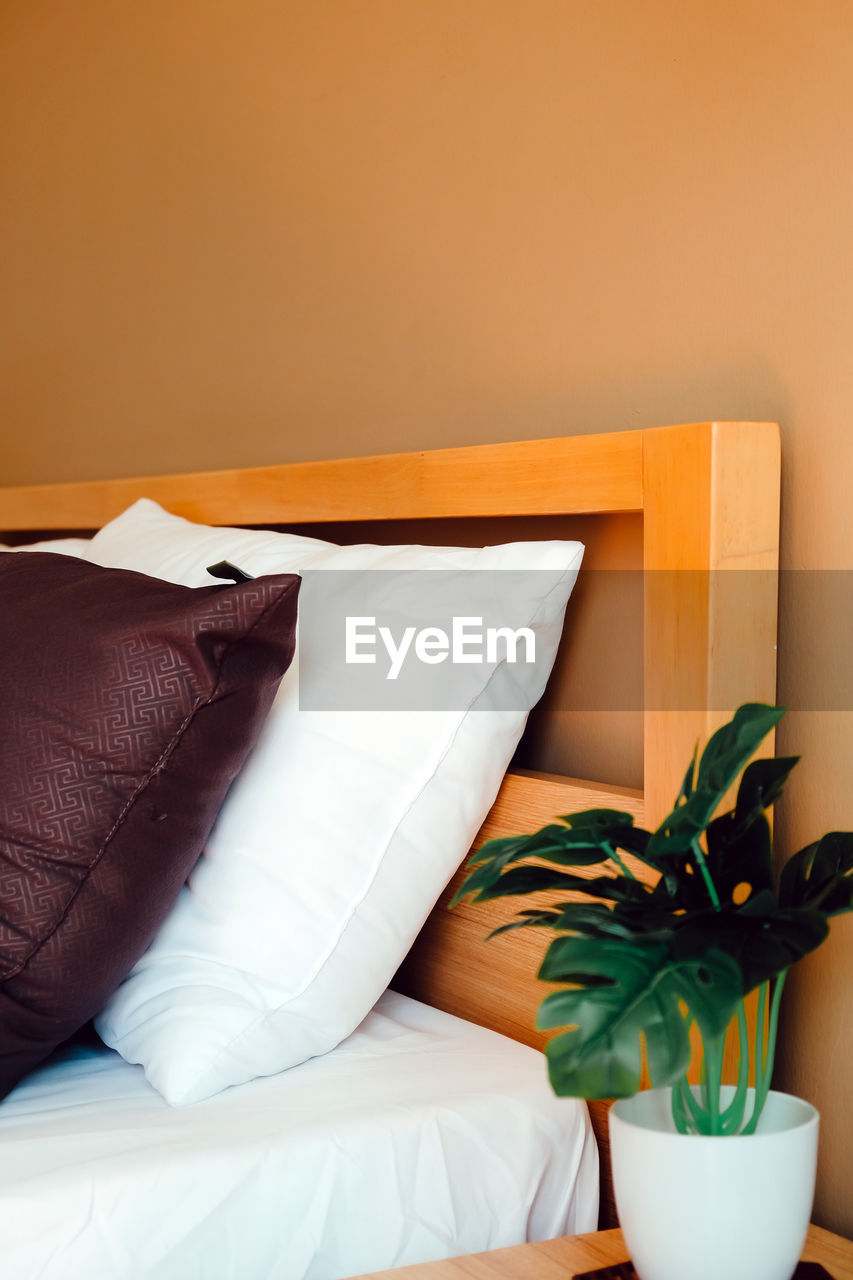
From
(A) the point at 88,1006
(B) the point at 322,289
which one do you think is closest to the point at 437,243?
(B) the point at 322,289

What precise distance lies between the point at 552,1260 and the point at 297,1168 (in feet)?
0.62

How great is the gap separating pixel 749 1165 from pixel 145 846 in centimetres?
49

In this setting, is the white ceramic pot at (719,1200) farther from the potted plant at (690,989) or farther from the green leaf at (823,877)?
the green leaf at (823,877)

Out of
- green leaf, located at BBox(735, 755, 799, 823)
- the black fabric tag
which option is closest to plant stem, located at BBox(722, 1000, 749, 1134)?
green leaf, located at BBox(735, 755, 799, 823)

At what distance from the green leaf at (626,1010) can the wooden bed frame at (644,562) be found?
33cm

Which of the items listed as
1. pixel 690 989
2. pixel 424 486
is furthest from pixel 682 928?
pixel 424 486

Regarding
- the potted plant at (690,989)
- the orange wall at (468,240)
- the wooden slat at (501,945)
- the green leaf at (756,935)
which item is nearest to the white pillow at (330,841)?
the wooden slat at (501,945)

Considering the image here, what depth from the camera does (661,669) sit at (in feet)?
3.05

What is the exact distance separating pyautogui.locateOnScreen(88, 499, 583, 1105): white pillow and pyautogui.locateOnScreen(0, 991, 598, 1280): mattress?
0.05 meters

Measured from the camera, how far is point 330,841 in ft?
3.22

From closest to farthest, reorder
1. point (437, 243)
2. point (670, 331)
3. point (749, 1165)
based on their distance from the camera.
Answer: point (749, 1165) < point (670, 331) < point (437, 243)

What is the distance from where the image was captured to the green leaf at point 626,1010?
55 centimetres

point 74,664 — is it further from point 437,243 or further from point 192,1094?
point 437,243

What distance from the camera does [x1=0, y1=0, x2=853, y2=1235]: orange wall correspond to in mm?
897
